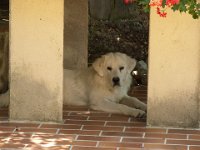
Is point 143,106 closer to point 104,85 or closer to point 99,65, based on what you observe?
point 104,85

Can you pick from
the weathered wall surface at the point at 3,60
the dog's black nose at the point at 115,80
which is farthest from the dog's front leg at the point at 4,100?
the dog's black nose at the point at 115,80

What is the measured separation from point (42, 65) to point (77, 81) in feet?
4.67

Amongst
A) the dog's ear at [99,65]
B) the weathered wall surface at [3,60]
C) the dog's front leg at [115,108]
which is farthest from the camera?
the weathered wall surface at [3,60]

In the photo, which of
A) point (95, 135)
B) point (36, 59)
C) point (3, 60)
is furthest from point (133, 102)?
point (3, 60)

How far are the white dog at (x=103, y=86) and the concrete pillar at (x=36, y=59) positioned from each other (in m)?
0.85

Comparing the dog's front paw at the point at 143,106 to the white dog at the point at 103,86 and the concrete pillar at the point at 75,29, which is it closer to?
the white dog at the point at 103,86

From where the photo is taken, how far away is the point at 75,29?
9.24 meters

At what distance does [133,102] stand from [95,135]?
1.49 m

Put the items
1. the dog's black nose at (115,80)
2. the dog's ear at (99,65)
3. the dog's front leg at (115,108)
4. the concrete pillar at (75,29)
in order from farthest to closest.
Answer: the concrete pillar at (75,29) → the dog's ear at (99,65) → the dog's black nose at (115,80) → the dog's front leg at (115,108)

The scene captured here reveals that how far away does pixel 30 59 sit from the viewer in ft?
23.2

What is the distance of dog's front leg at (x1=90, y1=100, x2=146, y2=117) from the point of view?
7571 mm

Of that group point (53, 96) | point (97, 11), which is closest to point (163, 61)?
point (53, 96)

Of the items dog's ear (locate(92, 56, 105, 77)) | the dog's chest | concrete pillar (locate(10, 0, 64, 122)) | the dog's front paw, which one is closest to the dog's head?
dog's ear (locate(92, 56, 105, 77))

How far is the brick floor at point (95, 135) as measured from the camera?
636cm
